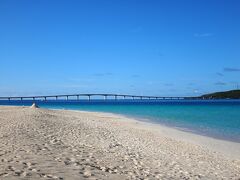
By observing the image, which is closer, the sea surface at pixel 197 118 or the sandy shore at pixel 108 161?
the sandy shore at pixel 108 161

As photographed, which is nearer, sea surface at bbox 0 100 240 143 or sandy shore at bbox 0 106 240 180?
sandy shore at bbox 0 106 240 180

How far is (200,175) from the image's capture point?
10.6 meters

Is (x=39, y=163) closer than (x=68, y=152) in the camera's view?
Yes

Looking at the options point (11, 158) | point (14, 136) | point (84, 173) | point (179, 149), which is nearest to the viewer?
point (84, 173)

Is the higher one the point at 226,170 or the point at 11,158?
the point at 11,158

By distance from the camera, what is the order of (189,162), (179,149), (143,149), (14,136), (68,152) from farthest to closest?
1. (179,149)
2. (143,149)
3. (14,136)
4. (189,162)
5. (68,152)

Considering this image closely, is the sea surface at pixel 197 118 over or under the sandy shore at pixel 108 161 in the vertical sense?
under

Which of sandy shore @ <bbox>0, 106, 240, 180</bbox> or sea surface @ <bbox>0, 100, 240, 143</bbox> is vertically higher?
sandy shore @ <bbox>0, 106, 240, 180</bbox>

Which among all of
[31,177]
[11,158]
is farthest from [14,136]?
[31,177]

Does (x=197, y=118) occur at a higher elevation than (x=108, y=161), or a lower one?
lower

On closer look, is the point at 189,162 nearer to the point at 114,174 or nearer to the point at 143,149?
the point at 143,149

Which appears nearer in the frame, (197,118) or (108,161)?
(108,161)

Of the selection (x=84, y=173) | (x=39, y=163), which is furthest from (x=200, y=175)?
(x=39, y=163)

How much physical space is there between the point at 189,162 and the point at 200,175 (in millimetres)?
2176
